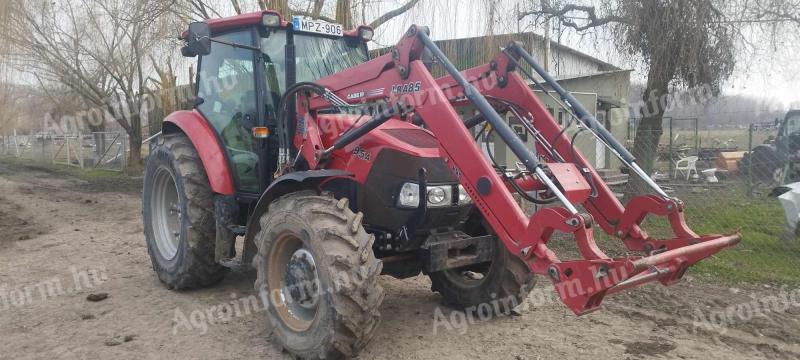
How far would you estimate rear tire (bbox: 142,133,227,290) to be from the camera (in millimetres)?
5023

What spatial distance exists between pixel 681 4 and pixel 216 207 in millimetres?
6351

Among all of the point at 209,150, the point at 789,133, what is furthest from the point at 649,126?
the point at 789,133

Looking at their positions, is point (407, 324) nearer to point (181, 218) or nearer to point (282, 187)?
point (282, 187)

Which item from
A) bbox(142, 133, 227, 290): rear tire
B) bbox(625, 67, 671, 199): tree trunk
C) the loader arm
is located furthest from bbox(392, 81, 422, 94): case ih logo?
bbox(625, 67, 671, 199): tree trunk

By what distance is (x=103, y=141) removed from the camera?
877 inches

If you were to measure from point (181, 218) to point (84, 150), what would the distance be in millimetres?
21746

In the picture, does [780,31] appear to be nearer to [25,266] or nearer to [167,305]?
[167,305]

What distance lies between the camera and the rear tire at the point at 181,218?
5.02 metres

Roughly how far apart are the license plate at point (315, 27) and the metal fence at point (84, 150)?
18.2m

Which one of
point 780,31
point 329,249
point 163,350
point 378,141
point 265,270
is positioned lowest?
point 163,350

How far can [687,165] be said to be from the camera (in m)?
16.1

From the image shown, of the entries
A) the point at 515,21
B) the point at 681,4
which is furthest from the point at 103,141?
the point at 681,4

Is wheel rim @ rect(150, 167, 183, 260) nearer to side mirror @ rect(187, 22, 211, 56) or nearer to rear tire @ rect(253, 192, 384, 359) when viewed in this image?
side mirror @ rect(187, 22, 211, 56)

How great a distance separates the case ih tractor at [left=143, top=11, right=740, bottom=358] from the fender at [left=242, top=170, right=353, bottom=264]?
0.02 meters
